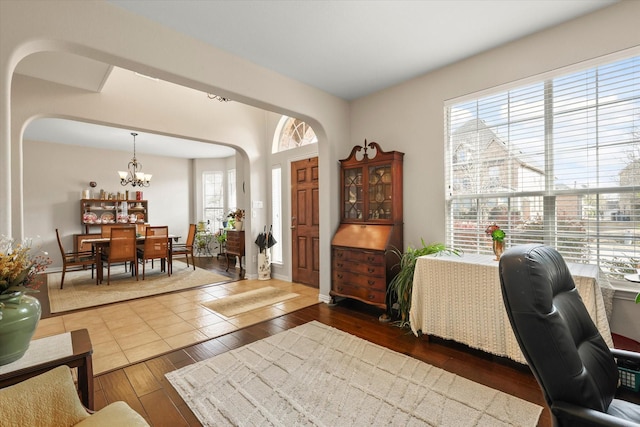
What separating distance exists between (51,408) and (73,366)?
35 cm

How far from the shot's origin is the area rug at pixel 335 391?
1.75 m

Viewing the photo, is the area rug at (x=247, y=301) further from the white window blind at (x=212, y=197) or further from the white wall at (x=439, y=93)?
the white window blind at (x=212, y=197)

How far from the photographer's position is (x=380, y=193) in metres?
3.66

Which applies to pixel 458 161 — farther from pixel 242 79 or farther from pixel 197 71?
pixel 197 71

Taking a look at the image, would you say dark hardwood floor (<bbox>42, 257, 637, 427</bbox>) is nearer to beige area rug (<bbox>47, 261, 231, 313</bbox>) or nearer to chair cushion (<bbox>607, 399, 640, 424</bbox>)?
chair cushion (<bbox>607, 399, 640, 424</bbox>)

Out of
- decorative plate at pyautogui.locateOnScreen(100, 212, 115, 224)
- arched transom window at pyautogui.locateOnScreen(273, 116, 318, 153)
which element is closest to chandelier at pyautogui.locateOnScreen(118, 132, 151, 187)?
decorative plate at pyautogui.locateOnScreen(100, 212, 115, 224)

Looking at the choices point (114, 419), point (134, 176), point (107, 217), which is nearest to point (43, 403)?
point (114, 419)

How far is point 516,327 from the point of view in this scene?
103cm

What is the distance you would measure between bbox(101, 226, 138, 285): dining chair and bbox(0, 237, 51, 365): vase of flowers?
13.8ft

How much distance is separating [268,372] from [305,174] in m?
3.19

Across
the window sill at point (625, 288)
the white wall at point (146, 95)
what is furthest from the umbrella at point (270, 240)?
the window sill at point (625, 288)

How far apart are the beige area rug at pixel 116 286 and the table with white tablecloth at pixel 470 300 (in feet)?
12.2

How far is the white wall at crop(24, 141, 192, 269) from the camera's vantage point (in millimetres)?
6539

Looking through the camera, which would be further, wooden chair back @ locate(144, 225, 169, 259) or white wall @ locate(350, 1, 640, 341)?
wooden chair back @ locate(144, 225, 169, 259)
